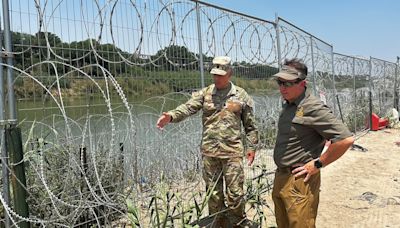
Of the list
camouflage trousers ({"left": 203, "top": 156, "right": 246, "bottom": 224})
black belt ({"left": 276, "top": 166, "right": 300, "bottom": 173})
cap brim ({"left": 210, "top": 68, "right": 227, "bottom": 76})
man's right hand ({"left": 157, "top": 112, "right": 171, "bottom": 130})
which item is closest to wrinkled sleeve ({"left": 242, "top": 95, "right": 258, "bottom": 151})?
camouflage trousers ({"left": 203, "top": 156, "right": 246, "bottom": 224})

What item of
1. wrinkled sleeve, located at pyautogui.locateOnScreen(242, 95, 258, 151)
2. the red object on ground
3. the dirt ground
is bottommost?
the dirt ground

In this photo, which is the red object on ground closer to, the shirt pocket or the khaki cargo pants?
the khaki cargo pants

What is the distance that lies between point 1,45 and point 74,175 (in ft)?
3.76

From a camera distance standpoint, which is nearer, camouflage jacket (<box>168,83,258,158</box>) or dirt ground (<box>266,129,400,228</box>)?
camouflage jacket (<box>168,83,258,158</box>)

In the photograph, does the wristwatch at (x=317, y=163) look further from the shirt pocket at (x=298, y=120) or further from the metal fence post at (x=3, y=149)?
the metal fence post at (x=3, y=149)

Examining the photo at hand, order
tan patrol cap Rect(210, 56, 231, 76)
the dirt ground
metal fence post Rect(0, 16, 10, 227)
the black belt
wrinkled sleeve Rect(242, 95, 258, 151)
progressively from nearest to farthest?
metal fence post Rect(0, 16, 10, 227) → the black belt → tan patrol cap Rect(210, 56, 231, 76) → wrinkled sleeve Rect(242, 95, 258, 151) → the dirt ground

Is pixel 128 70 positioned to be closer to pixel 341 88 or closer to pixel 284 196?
pixel 284 196

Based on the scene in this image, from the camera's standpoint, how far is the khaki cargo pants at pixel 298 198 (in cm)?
325

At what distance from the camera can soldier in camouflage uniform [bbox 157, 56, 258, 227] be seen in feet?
14.0

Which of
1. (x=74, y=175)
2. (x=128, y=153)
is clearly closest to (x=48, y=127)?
(x=74, y=175)

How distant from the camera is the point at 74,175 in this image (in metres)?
3.69

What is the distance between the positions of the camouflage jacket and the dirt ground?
1192mm

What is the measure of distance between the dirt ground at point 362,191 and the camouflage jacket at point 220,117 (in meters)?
1.19

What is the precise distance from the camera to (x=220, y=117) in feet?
14.1
